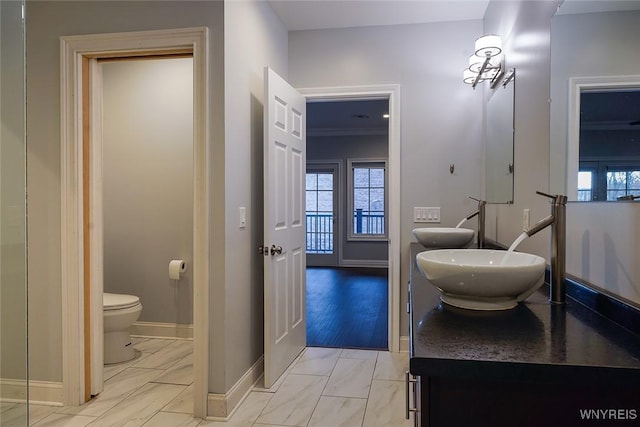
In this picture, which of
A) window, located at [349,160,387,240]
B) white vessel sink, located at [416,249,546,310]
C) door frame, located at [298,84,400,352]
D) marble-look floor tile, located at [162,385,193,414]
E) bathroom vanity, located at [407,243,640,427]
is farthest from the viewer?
window, located at [349,160,387,240]

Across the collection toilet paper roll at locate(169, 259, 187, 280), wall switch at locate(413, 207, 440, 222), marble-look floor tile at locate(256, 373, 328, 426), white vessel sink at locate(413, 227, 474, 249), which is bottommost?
marble-look floor tile at locate(256, 373, 328, 426)

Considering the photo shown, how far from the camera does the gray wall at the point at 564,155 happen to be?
3.62 feet

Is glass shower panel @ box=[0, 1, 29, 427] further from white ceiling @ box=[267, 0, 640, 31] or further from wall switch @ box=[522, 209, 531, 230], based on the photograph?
wall switch @ box=[522, 209, 531, 230]

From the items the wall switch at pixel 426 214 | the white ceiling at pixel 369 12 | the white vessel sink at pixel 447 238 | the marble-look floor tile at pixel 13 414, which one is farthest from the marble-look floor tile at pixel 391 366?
the white ceiling at pixel 369 12

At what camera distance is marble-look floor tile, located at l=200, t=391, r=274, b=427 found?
214 centimetres

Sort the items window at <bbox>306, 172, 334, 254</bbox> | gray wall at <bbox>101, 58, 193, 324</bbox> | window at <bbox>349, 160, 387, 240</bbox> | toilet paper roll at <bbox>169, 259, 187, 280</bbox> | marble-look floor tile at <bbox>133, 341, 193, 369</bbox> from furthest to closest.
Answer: window at <bbox>306, 172, 334, 254</bbox> < window at <bbox>349, 160, 387, 240</bbox> < gray wall at <bbox>101, 58, 193, 324</bbox> < toilet paper roll at <bbox>169, 259, 187, 280</bbox> < marble-look floor tile at <bbox>133, 341, 193, 369</bbox>

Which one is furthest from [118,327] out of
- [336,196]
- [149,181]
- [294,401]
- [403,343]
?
[336,196]

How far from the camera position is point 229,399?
2.23m

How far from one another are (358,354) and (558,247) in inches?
86.4

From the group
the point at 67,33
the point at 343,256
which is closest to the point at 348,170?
the point at 343,256

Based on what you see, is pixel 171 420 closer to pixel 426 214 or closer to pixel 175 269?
pixel 175 269

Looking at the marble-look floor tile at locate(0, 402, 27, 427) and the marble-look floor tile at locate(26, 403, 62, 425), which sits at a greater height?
the marble-look floor tile at locate(0, 402, 27, 427)

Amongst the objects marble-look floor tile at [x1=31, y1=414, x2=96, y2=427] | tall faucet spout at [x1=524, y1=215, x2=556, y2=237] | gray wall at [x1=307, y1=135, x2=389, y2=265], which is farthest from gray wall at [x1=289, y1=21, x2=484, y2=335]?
gray wall at [x1=307, y1=135, x2=389, y2=265]

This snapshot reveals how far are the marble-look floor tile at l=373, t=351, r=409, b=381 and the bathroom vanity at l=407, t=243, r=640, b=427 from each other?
199 cm
